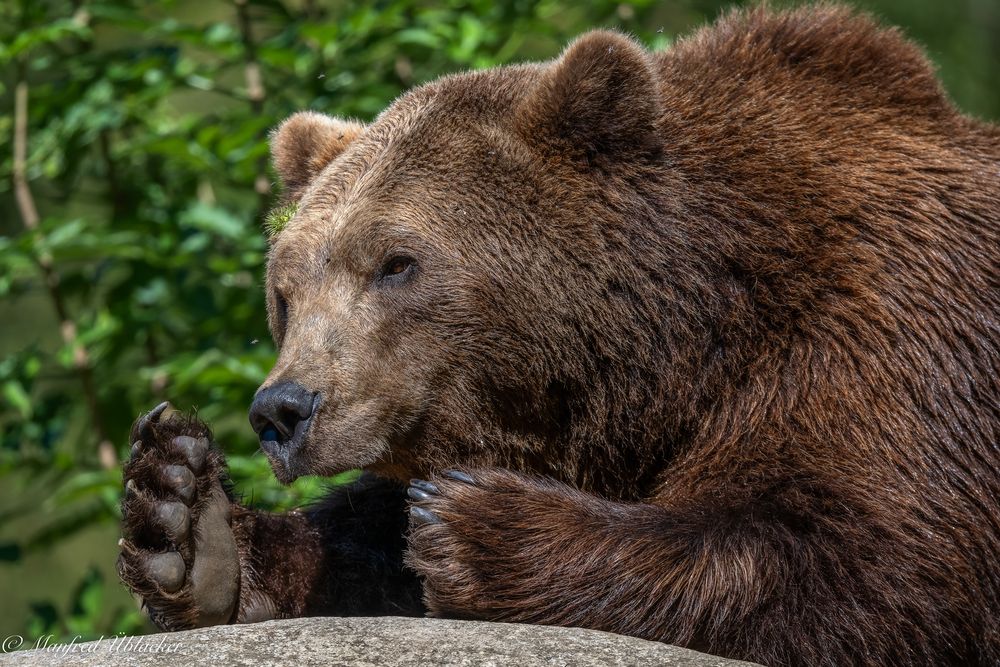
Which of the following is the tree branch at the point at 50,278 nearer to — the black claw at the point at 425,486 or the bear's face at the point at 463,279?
the bear's face at the point at 463,279

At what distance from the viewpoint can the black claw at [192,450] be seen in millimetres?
4125

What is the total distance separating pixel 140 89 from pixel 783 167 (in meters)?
3.95

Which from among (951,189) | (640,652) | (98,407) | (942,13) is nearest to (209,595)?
(640,652)

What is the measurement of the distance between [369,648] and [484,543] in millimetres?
588

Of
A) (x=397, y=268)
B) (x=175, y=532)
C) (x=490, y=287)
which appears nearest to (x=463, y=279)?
(x=490, y=287)

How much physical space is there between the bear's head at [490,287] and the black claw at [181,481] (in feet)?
0.93

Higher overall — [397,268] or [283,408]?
[397,268]

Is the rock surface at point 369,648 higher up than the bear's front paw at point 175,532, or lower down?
higher up

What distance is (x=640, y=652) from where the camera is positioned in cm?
328

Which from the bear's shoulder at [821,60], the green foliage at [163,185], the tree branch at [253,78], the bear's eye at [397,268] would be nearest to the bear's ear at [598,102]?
the bear's shoulder at [821,60]

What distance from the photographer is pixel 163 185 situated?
793 centimetres

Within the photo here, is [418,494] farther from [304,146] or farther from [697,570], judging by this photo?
[304,146]

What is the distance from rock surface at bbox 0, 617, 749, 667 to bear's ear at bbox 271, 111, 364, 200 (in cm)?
204

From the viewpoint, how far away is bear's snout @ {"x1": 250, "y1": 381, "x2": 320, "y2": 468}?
3885 millimetres
